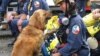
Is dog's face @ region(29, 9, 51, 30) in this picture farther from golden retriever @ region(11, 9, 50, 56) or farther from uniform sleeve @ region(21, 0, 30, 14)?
uniform sleeve @ region(21, 0, 30, 14)

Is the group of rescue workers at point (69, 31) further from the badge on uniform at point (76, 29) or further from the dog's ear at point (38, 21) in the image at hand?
the dog's ear at point (38, 21)

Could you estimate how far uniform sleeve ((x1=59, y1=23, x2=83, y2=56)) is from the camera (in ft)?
18.5

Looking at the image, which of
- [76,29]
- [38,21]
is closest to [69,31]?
[76,29]

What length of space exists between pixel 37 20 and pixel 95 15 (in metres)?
1.18

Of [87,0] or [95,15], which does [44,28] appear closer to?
[95,15]

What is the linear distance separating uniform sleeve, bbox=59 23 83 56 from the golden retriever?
1.30 meters

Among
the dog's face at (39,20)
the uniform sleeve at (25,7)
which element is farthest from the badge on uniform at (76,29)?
the uniform sleeve at (25,7)

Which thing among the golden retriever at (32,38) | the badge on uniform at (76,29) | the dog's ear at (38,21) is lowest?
the golden retriever at (32,38)

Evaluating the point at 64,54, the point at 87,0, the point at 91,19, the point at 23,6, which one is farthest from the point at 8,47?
the point at 64,54

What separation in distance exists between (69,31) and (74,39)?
17 cm

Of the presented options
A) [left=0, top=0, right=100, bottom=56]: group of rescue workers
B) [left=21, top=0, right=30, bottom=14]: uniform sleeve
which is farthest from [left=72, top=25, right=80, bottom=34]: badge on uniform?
[left=21, top=0, right=30, bottom=14]: uniform sleeve

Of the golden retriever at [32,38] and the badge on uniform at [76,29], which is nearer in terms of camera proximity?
the badge on uniform at [76,29]

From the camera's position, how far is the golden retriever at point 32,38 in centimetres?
690

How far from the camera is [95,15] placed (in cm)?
660
